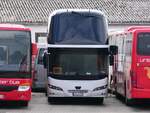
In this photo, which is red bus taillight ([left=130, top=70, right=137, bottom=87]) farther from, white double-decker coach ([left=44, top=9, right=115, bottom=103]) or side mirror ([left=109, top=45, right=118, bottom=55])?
side mirror ([left=109, top=45, right=118, bottom=55])

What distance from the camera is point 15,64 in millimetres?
21594

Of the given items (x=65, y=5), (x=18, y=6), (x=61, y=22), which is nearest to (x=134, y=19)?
(x=65, y=5)

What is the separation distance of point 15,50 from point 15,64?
1.81 feet

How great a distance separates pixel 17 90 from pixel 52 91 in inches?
88.1

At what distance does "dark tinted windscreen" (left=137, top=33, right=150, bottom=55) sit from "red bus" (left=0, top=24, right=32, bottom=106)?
12.6 feet

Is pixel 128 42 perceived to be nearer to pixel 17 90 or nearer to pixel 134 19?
pixel 17 90

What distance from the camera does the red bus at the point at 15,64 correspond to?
21.2m

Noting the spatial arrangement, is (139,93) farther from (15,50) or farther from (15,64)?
(15,50)

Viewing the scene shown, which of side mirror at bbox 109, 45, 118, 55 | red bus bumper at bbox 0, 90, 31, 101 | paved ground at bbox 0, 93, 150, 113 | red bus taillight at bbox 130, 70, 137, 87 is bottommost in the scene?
paved ground at bbox 0, 93, 150, 113

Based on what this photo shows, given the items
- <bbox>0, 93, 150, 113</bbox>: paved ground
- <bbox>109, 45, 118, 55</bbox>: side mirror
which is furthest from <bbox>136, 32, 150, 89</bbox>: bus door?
<bbox>109, 45, 118, 55</bbox>: side mirror

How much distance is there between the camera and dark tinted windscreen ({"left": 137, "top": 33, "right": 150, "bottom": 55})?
70.6ft

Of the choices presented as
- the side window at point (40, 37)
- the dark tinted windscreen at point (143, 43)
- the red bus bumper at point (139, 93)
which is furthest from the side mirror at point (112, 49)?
the side window at point (40, 37)

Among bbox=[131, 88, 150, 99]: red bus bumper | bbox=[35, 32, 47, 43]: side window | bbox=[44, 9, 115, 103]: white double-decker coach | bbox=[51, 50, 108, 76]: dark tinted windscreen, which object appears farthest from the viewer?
bbox=[35, 32, 47, 43]: side window

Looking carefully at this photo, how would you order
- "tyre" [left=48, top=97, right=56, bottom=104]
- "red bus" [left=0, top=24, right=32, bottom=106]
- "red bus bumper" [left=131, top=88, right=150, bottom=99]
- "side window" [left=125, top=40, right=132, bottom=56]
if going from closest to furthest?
"red bus" [left=0, top=24, right=32, bottom=106]
"red bus bumper" [left=131, top=88, right=150, bottom=99]
"side window" [left=125, top=40, right=132, bottom=56]
"tyre" [left=48, top=97, right=56, bottom=104]
